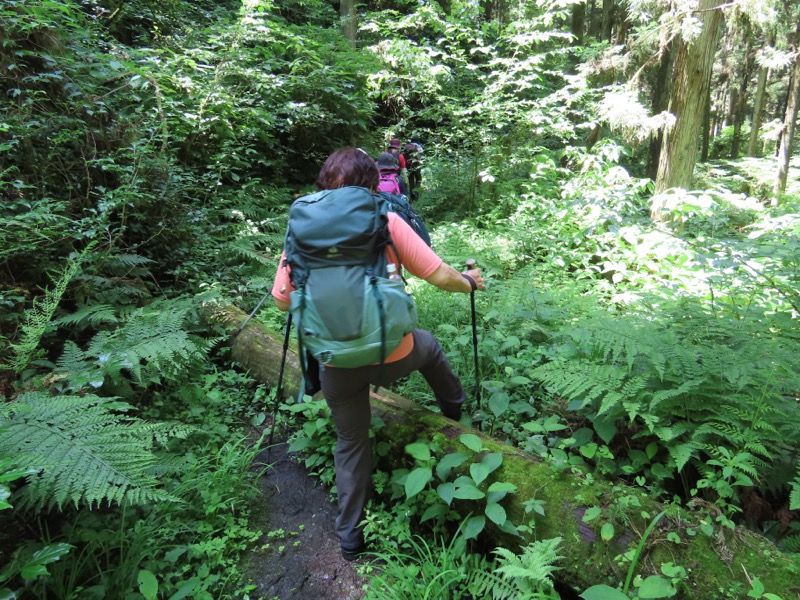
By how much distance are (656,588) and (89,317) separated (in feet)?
13.6

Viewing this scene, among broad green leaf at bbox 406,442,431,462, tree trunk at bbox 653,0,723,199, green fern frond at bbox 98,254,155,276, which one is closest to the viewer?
broad green leaf at bbox 406,442,431,462

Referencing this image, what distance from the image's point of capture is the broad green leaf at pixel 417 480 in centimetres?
224

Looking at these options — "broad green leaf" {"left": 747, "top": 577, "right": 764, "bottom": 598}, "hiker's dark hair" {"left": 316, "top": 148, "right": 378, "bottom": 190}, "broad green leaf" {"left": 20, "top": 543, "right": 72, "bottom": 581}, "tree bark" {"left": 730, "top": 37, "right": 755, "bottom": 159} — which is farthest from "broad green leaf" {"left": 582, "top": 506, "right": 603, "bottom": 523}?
"tree bark" {"left": 730, "top": 37, "right": 755, "bottom": 159}

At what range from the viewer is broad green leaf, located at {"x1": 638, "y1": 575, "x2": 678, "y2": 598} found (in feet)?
5.25

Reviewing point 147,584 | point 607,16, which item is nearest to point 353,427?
point 147,584

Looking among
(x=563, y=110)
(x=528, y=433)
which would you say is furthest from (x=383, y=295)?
(x=563, y=110)

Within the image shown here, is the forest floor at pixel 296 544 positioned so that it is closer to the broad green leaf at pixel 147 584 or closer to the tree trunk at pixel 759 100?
the broad green leaf at pixel 147 584

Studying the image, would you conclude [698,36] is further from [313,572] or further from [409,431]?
[313,572]

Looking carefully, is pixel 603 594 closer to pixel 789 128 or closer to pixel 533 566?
pixel 533 566

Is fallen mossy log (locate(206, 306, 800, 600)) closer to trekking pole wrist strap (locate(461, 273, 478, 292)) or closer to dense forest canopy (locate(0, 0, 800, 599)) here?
dense forest canopy (locate(0, 0, 800, 599))

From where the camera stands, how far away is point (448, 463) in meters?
2.39

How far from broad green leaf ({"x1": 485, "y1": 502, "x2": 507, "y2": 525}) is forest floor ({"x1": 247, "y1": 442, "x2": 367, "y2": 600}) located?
0.88m

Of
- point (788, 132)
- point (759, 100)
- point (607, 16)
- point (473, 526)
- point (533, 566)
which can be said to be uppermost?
point (607, 16)

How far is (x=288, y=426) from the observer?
3588 millimetres
